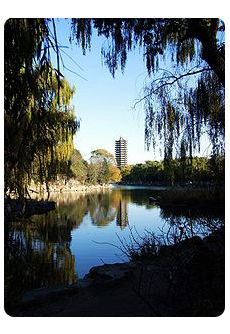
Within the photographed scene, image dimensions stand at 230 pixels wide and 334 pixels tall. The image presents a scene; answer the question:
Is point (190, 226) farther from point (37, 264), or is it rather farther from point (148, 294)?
point (37, 264)

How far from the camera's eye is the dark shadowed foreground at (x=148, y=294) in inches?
57.9

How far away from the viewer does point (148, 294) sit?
1.90 m

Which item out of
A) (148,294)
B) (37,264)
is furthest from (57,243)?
(148,294)

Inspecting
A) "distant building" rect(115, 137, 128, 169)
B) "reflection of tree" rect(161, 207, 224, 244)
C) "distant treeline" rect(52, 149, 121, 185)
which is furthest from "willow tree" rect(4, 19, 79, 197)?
"distant building" rect(115, 137, 128, 169)

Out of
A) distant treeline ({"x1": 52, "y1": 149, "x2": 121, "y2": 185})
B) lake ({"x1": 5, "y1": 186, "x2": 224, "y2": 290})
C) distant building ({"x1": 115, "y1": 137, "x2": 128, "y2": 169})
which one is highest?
distant building ({"x1": 115, "y1": 137, "x2": 128, "y2": 169})

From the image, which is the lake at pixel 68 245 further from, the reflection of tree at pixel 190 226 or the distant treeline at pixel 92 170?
the distant treeline at pixel 92 170

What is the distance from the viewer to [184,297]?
63.4 inches

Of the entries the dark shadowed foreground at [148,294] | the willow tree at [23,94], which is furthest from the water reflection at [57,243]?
the willow tree at [23,94]

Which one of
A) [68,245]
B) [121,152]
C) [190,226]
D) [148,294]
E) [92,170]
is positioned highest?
[121,152]

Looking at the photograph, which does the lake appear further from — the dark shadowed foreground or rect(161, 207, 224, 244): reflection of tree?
the dark shadowed foreground

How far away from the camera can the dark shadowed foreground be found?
4.83 feet
